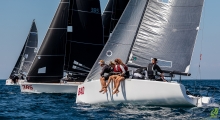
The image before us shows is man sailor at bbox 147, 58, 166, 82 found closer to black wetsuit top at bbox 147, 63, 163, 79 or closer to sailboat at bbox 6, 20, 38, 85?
black wetsuit top at bbox 147, 63, 163, 79

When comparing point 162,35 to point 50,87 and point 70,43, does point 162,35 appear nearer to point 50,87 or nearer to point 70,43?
point 50,87

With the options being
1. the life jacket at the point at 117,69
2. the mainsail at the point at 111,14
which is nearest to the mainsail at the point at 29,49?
the mainsail at the point at 111,14

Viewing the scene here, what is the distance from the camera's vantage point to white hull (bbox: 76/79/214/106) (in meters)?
17.4

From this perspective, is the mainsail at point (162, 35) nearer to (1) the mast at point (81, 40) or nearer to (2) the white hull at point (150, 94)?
(2) the white hull at point (150, 94)

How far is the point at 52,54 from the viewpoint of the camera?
108ft

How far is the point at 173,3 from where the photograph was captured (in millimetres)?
19766

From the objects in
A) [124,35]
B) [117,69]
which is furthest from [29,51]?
[117,69]

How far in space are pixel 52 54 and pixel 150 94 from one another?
16.0m

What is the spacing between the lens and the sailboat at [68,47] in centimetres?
3275

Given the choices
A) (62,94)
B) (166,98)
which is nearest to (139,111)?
(166,98)

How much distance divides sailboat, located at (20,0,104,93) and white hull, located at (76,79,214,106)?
1394 cm

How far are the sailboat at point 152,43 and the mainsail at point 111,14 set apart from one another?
14.7m

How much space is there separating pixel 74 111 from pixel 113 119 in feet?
9.07

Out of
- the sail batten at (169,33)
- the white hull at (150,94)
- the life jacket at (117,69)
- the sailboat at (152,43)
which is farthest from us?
the sail batten at (169,33)
